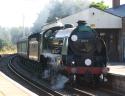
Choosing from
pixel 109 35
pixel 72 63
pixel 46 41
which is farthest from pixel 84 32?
pixel 109 35

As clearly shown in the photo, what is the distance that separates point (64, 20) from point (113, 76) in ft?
69.8

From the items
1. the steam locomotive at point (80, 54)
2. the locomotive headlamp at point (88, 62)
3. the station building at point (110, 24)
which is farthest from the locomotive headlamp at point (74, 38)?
the station building at point (110, 24)

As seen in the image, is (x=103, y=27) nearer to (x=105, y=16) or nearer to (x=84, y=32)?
(x=105, y=16)

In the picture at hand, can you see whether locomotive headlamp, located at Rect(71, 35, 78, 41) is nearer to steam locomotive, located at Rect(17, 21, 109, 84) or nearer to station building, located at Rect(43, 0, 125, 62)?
steam locomotive, located at Rect(17, 21, 109, 84)

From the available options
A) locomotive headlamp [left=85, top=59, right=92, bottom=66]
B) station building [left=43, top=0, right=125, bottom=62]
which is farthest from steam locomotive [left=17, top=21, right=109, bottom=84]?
station building [left=43, top=0, right=125, bottom=62]

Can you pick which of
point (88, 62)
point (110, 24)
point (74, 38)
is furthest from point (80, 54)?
point (110, 24)

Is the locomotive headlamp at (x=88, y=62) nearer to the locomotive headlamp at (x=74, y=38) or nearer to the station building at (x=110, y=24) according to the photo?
the locomotive headlamp at (x=74, y=38)

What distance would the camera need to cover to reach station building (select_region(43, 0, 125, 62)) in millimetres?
40844

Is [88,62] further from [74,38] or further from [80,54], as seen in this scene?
[74,38]

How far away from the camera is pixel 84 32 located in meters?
19.8

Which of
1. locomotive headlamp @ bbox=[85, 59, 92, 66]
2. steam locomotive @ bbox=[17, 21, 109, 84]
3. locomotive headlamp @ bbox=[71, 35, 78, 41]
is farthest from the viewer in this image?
locomotive headlamp @ bbox=[71, 35, 78, 41]

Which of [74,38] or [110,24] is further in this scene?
[110,24]

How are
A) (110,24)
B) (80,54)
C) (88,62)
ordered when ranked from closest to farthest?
1. (88,62)
2. (80,54)
3. (110,24)

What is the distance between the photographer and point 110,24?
4219cm
